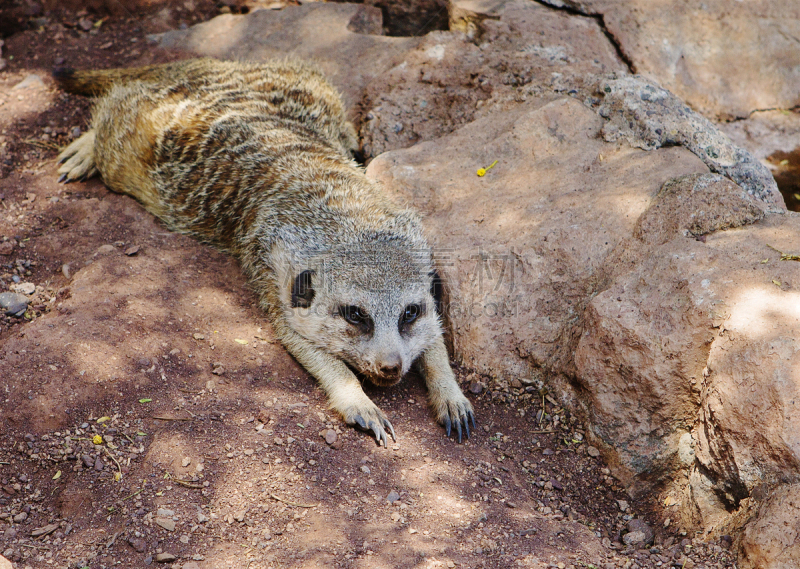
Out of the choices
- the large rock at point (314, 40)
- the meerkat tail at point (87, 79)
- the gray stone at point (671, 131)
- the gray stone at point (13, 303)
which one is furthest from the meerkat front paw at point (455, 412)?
the meerkat tail at point (87, 79)

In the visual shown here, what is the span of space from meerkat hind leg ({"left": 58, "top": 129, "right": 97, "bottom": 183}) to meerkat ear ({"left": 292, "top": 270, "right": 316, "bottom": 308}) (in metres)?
2.31

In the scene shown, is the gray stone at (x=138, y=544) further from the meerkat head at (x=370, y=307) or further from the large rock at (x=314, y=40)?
the large rock at (x=314, y=40)

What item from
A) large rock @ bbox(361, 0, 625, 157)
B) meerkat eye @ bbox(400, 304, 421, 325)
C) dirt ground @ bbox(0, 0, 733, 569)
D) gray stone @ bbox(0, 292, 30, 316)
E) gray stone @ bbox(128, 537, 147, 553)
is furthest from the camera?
large rock @ bbox(361, 0, 625, 157)

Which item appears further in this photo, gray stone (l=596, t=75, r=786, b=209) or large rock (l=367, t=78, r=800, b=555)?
gray stone (l=596, t=75, r=786, b=209)

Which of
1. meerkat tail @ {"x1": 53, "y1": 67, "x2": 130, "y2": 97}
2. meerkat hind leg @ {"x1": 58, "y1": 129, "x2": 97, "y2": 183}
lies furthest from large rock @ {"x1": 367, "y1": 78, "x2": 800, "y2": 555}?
meerkat tail @ {"x1": 53, "y1": 67, "x2": 130, "y2": 97}

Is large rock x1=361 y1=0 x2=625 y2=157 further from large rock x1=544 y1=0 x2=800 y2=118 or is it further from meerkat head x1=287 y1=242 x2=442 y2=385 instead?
meerkat head x1=287 y1=242 x2=442 y2=385

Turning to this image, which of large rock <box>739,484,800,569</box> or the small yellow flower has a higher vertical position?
the small yellow flower

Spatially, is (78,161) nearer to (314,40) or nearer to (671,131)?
(314,40)

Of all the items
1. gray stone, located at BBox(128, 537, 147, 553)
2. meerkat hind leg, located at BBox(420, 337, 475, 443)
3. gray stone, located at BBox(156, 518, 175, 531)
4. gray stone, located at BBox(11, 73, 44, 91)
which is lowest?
meerkat hind leg, located at BBox(420, 337, 475, 443)

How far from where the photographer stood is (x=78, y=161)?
511 centimetres

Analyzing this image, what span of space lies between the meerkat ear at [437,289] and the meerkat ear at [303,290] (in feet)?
2.42

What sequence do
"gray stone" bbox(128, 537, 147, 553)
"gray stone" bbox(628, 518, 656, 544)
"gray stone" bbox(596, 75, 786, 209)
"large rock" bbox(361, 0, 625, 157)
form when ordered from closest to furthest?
"gray stone" bbox(128, 537, 147, 553) → "gray stone" bbox(628, 518, 656, 544) → "gray stone" bbox(596, 75, 786, 209) → "large rock" bbox(361, 0, 625, 157)

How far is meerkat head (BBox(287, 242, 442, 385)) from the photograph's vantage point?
3.52 metres

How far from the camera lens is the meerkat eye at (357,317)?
3.55 m
